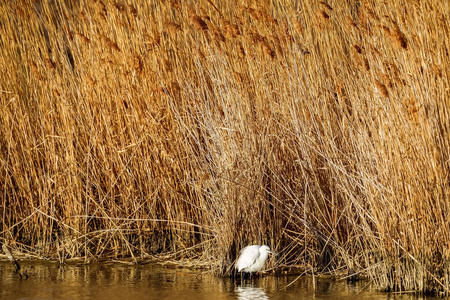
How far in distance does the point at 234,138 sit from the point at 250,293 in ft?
2.62

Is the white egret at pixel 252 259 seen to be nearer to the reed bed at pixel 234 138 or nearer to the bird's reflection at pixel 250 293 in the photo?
the bird's reflection at pixel 250 293

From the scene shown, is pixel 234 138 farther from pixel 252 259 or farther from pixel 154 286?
pixel 154 286

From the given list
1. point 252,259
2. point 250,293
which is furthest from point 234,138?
point 250,293

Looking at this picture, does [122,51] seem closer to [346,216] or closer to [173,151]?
[173,151]

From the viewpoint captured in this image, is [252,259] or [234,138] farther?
[234,138]

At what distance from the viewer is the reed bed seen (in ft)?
10.2

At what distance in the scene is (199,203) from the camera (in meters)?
3.83

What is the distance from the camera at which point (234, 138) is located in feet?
11.6

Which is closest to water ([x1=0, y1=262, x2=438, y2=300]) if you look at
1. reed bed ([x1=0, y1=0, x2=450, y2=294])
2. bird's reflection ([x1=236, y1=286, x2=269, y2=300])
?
bird's reflection ([x1=236, y1=286, x2=269, y2=300])

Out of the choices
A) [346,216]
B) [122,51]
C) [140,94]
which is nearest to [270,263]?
[346,216]

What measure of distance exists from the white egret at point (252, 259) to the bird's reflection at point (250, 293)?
0.26ft

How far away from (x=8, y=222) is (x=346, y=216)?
2033 millimetres

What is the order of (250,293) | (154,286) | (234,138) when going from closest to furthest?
(250,293) → (154,286) → (234,138)

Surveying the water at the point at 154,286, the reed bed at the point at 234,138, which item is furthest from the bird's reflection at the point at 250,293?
the reed bed at the point at 234,138
